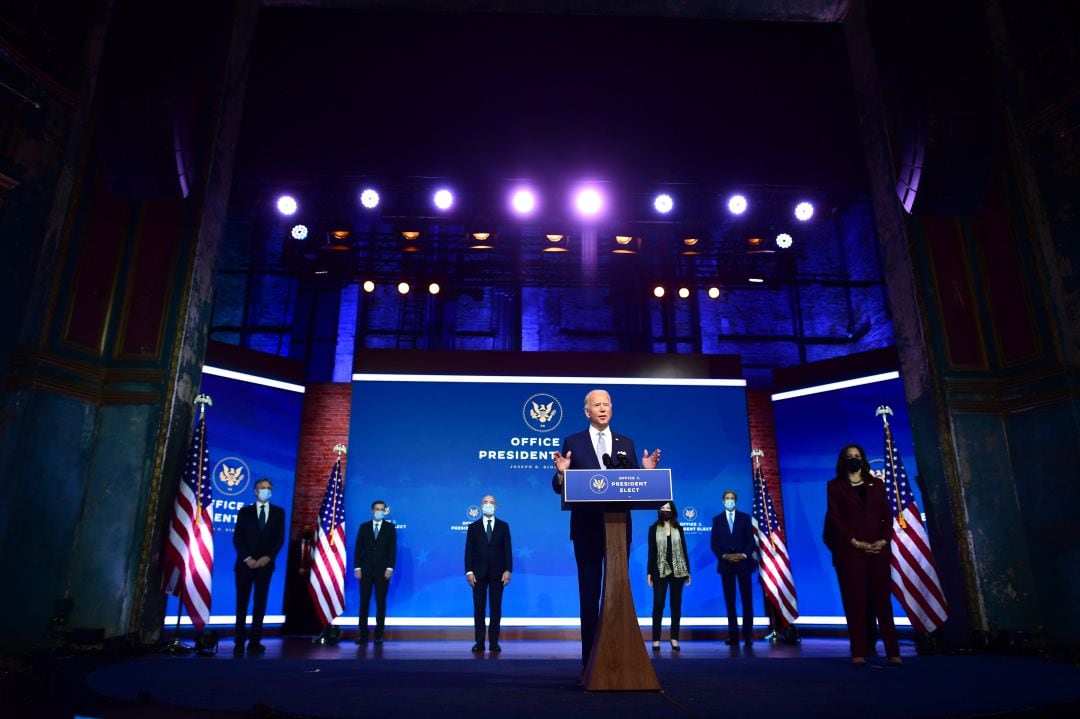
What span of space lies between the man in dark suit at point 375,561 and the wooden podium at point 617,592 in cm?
579

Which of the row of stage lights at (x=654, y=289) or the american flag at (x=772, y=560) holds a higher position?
the row of stage lights at (x=654, y=289)

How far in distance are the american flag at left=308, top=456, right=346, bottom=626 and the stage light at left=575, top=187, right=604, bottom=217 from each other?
584cm

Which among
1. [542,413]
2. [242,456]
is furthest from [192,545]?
[542,413]

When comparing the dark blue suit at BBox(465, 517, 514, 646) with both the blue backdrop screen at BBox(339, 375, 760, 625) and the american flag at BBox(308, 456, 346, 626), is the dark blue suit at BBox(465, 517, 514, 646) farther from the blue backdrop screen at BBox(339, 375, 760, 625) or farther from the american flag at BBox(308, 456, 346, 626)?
the blue backdrop screen at BBox(339, 375, 760, 625)

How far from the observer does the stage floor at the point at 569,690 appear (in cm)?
269

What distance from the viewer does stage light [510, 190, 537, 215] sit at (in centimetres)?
1140

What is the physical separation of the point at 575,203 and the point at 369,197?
Answer: 357cm

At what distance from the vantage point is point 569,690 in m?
3.36

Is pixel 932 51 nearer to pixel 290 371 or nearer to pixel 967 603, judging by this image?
pixel 967 603

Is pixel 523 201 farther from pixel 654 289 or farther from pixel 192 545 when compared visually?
pixel 192 545

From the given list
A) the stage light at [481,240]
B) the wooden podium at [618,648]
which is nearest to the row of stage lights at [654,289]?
the stage light at [481,240]

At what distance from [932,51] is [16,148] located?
8.44 meters

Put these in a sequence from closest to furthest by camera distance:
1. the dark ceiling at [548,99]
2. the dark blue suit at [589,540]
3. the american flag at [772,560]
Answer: the dark blue suit at [589,540] < the dark ceiling at [548,99] < the american flag at [772,560]

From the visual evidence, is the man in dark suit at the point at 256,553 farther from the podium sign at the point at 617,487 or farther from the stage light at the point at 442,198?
the stage light at the point at 442,198
